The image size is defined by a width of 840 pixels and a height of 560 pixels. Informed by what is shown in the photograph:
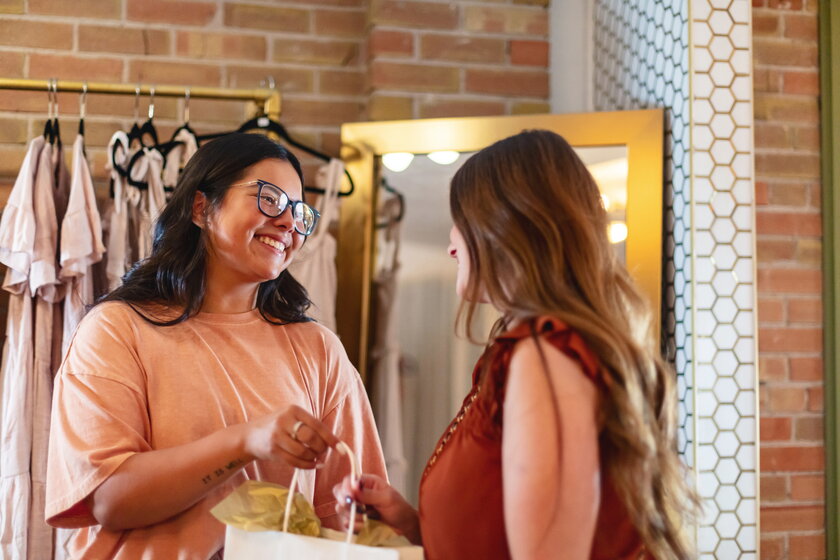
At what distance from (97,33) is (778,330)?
2071 mm

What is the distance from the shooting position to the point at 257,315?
1.65 m

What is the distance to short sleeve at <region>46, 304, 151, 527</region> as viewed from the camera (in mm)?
1351

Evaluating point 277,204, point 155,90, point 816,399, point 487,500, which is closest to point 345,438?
point 277,204

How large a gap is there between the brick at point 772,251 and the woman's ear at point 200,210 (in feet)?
4.80

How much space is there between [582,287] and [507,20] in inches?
68.1

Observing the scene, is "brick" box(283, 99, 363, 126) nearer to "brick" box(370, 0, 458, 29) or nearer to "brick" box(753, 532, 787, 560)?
"brick" box(370, 0, 458, 29)

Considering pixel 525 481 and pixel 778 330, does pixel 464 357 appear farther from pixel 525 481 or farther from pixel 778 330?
pixel 525 481

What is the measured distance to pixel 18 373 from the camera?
6.70ft

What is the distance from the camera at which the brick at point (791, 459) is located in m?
2.28

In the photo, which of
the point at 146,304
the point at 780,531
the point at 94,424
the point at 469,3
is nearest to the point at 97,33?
the point at 469,3

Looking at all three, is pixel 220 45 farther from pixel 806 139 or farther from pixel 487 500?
pixel 487 500

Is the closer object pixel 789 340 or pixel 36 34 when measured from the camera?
pixel 789 340

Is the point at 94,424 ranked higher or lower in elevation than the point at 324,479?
higher

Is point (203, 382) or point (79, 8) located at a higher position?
point (79, 8)
